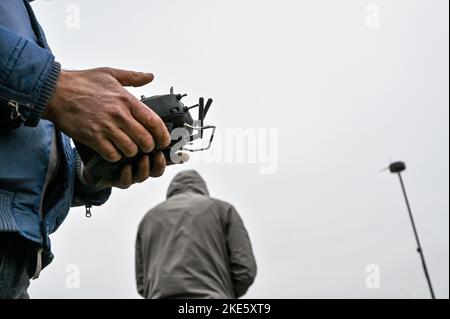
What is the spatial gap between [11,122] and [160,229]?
276cm

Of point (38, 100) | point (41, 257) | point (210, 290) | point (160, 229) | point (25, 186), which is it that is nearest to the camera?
point (38, 100)

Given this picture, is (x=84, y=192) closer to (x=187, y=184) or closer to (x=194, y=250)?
(x=194, y=250)

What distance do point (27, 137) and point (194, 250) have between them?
2515 mm

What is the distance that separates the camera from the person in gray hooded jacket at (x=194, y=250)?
3443 mm

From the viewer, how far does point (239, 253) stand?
3.62 meters

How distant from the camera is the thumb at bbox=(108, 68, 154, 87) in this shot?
1.08m

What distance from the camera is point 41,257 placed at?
1.21 meters

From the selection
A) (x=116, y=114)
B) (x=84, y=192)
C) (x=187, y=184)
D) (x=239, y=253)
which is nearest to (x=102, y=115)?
(x=116, y=114)

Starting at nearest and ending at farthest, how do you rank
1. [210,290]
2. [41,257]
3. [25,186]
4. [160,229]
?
[25,186]
[41,257]
[210,290]
[160,229]

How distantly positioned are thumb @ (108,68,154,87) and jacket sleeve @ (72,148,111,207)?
356 millimetres

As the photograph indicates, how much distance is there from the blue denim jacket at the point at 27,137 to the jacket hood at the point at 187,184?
105 inches

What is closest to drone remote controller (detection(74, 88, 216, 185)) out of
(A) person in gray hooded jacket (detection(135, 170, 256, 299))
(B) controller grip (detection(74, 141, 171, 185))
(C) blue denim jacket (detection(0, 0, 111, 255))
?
(B) controller grip (detection(74, 141, 171, 185))
